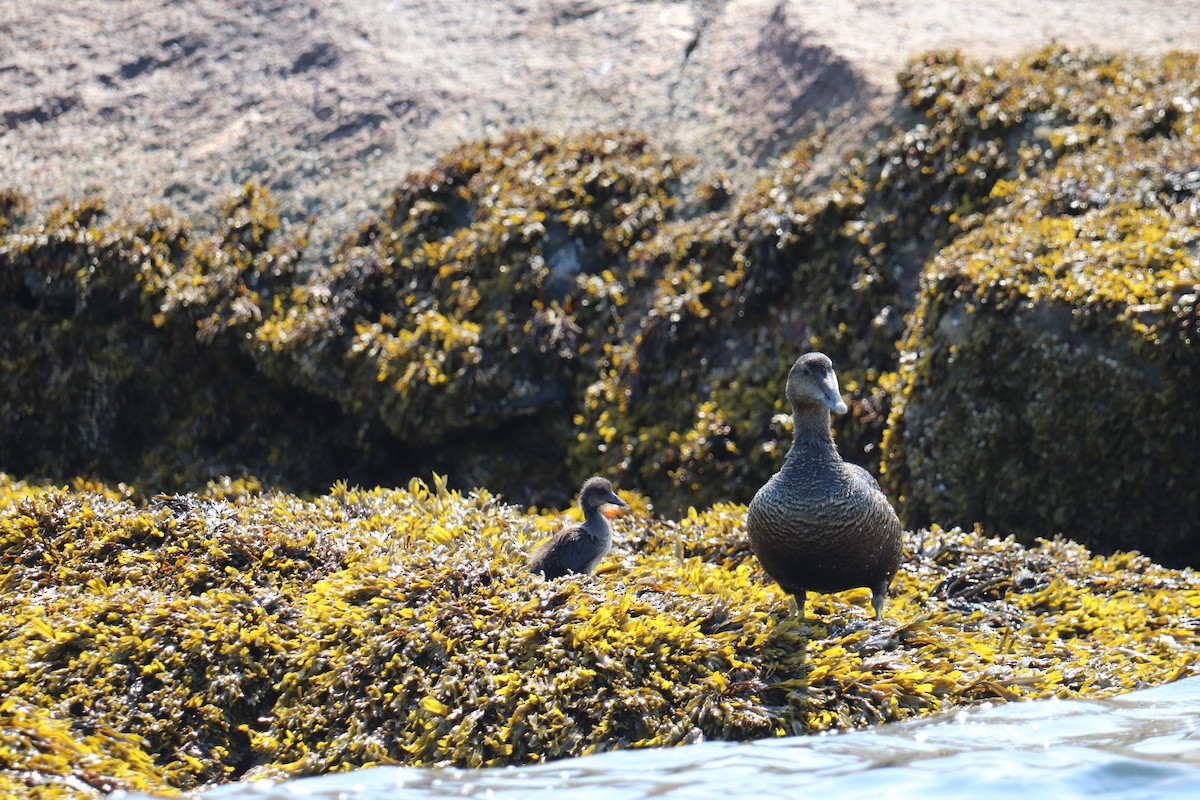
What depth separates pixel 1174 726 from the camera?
4668 mm

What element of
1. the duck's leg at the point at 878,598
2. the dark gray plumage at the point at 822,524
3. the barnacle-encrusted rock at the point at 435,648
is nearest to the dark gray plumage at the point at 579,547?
the barnacle-encrusted rock at the point at 435,648

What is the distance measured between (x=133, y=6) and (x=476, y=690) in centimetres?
1343

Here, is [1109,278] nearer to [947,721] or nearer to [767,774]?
[947,721]

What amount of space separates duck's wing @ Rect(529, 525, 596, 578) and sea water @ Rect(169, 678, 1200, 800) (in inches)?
67.0

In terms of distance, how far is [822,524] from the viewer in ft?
18.3

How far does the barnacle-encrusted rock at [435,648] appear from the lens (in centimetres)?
482

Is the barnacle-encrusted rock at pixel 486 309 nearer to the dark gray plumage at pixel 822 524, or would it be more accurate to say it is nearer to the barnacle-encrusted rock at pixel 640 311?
the barnacle-encrusted rock at pixel 640 311

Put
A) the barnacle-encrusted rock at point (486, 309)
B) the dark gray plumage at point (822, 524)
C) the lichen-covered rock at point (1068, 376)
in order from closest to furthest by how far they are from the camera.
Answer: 1. the dark gray plumage at point (822, 524)
2. the lichen-covered rock at point (1068, 376)
3. the barnacle-encrusted rock at point (486, 309)

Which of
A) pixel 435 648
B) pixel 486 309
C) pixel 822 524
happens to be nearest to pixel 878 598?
pixel 822 524

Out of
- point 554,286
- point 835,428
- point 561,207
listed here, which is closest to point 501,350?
point 554,286

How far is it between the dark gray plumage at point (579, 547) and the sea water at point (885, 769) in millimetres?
1718

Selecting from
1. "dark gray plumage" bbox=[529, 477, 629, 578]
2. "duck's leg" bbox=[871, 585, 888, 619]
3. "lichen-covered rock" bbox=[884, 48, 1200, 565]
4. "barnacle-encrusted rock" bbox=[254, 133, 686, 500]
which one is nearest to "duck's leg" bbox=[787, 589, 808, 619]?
"duck's leg" bbox=[871, 585, 888, 619]

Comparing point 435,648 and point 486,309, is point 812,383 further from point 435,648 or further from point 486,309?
point 486,309

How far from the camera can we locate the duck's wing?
20.6ft
